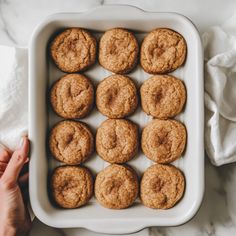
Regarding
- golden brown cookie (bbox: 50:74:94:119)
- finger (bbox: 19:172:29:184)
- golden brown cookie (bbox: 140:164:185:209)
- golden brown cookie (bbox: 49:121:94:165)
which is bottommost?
finger (bbox: 19:172:29:184)

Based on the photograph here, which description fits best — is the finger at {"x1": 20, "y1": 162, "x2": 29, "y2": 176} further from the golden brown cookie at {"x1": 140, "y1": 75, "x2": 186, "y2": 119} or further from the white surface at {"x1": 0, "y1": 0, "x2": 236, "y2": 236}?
the golden brown cookie at {"x1": 140, "y1": 75, "x2": 186, "y2": 119}

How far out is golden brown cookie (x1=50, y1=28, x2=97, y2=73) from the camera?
A: 1.46 m

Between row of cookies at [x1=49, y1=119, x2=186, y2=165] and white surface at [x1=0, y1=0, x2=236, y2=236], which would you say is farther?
white surface at [x1=0, y1=0, x2=236, y2=236]

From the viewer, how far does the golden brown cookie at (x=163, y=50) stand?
145 cm

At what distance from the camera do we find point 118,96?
147 cm

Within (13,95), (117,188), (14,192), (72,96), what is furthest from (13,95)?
(117,188)

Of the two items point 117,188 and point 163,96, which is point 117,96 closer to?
point 163,96

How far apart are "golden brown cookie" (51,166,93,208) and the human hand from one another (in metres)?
0.12

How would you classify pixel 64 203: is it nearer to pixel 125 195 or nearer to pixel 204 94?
pixel 125 195

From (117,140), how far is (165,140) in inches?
6.3

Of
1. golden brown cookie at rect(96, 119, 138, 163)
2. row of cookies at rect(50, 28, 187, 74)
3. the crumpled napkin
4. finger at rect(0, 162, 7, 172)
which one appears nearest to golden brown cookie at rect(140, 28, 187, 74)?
row of cookies at rect(50, 28, 187, 74)

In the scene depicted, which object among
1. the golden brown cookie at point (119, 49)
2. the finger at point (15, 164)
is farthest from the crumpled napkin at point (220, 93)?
the finger at point (15, 164)

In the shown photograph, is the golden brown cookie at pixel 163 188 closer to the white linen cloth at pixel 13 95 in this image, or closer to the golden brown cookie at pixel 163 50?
the golden brown cookie at pixel 163 50

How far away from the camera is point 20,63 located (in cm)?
149
